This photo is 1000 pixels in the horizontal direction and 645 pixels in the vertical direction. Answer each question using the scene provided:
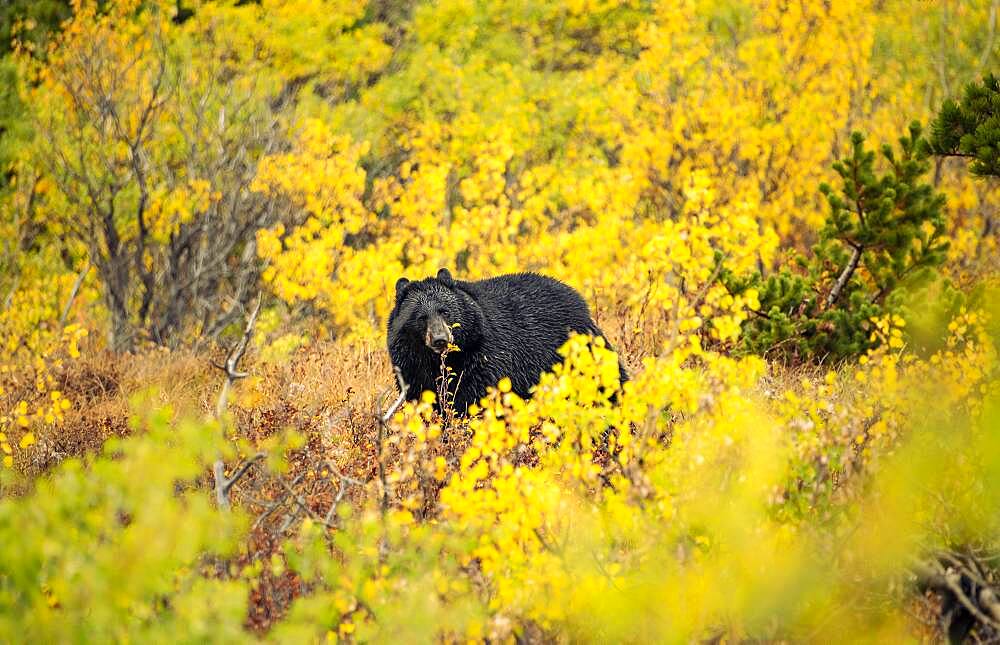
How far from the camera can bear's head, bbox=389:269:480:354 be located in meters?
6.31

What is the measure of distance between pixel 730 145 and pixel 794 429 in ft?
28.3

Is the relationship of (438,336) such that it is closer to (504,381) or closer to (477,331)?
(477,331)

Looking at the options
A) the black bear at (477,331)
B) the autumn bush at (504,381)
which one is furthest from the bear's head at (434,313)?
the autumn bush at (504,381)

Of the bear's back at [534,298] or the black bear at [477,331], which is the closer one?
the black bear at [477,331]

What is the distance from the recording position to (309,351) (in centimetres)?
918

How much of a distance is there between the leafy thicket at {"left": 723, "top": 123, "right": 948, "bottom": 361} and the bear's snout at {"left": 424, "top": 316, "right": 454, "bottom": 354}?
265 centimetres

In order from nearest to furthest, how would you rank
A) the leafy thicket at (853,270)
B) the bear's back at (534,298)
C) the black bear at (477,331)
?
the black bear at (477,331)
the bear's back at (534,298)
the leafy thicket at (853,270)

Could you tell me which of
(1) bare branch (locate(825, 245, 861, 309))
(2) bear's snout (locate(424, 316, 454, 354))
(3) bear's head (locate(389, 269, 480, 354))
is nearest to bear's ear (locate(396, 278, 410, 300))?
(3) bear's head (locate(389, 269, 480, 354))

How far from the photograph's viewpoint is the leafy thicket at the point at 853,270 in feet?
24.8

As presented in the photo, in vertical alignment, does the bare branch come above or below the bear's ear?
below

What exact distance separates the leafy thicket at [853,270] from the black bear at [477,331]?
5.23ft

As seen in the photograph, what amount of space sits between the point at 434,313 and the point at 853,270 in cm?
389

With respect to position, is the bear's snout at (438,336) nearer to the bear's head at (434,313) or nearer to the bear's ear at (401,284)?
the bear's head at (434,313)

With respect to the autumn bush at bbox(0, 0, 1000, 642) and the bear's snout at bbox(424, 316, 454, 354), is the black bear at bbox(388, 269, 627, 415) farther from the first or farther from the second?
the autumn bush at bbox(0, 0, 1000, 642)
